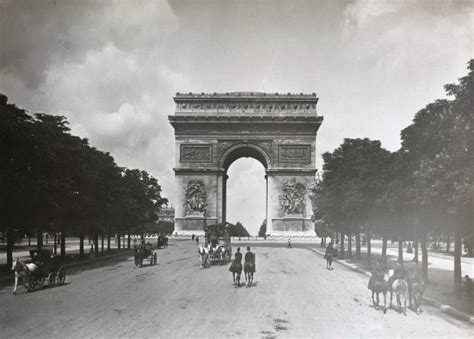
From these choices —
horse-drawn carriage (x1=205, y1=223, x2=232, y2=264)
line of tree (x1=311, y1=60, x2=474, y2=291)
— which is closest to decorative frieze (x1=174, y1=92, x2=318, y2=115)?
line of tree (x1=311, y1=60, x2=474, y2=291)

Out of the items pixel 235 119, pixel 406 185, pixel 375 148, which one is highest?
pixel 235 119

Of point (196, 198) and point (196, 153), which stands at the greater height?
point (196, 153)

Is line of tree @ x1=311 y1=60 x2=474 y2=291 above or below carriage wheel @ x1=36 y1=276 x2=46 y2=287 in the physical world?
above

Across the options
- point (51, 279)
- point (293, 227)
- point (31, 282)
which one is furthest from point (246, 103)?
point (31, 282)

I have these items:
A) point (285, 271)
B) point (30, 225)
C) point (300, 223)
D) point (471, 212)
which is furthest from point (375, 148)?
point (300, 223)

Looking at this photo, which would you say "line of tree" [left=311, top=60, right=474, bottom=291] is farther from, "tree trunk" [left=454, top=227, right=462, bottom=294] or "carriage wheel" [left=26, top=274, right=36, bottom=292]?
"carriage wheel" [left=26, top=274, right=36, bottom=292]

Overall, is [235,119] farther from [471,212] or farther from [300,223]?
[471,212]

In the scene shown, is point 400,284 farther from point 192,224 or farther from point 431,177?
point 192,224
